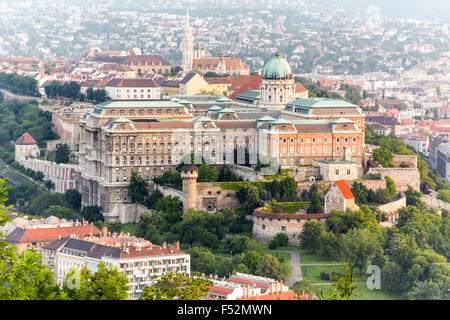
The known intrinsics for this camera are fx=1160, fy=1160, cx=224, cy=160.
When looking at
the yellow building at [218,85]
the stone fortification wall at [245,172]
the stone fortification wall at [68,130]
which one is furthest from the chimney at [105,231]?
the yellow building at [218,85]

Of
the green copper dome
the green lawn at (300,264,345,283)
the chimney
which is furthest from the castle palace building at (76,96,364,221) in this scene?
the green lawn at (300,264,345,283)

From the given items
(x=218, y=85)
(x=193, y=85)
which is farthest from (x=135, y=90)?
(x=218, y=85)

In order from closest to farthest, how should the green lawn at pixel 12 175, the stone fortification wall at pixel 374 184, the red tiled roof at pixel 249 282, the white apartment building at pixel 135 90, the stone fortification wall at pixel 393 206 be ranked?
the red tiled roof at pixel 249 282, the stone fortification wall at pixel 393 206, the stone fortification wall at pixel 374 184, the green lawn at pixel 12 175, the white apartment building at pixel 135 90

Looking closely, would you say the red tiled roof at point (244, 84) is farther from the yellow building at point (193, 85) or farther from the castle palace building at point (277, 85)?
the castle palace building at point (277, 85)

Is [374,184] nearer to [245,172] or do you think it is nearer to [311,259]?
[245,172]

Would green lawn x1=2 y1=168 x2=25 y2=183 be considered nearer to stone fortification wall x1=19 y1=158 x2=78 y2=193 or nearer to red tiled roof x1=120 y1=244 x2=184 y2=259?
stone fortification wall x1=19 y1=158 x2=78 y2=193

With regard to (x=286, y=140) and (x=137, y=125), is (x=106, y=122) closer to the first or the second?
(x=137, y=125)
